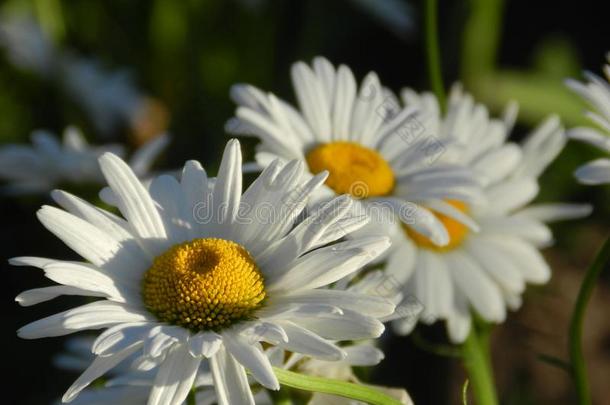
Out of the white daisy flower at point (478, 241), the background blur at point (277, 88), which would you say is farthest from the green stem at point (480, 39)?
the white daisy flower at point (478, 241)

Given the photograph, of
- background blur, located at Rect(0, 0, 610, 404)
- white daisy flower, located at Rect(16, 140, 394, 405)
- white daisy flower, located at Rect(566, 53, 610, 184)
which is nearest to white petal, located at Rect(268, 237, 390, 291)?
white daisy flower, located at Rect(16, 140, 394, 405)

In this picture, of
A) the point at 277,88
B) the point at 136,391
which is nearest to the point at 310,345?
the point at 136,391

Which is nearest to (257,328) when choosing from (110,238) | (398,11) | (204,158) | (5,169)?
(110,238)

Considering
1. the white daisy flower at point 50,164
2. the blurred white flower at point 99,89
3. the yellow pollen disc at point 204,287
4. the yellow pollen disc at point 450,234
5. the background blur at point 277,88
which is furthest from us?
the blurred white flower at point 99,89

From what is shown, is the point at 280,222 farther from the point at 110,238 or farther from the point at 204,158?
the point at 204,158

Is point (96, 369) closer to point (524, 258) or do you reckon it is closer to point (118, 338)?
point (118, 338)

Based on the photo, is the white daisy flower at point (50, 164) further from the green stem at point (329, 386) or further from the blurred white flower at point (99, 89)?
the green stem at point (329, 386)

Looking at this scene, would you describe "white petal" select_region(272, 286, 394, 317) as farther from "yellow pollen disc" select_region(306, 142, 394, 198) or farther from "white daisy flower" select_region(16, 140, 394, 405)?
"yellow pollen disc" select_region(306, 142, 394, 198)
